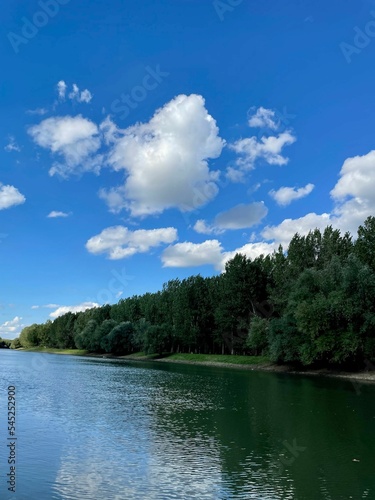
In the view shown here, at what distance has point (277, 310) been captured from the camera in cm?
9344

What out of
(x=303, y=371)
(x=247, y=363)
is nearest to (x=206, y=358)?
(x=247, y=363)

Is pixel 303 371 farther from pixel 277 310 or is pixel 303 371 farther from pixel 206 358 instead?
pixel 206 358

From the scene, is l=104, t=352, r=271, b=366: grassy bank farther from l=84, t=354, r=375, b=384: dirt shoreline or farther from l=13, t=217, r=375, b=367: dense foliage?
l=13, t=217, r=375, b=367: dense foliage

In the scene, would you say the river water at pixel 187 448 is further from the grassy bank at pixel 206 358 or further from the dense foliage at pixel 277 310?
the grassy bank at pixel 206 358

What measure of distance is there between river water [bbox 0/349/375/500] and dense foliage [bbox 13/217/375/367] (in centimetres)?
2746

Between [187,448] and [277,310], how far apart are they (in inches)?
2964

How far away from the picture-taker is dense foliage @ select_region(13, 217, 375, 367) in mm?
64312

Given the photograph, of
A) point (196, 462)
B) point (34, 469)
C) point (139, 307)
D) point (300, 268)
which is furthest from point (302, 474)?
point (139, 307)

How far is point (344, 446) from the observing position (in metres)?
22.1

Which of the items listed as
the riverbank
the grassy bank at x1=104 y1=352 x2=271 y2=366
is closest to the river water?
the riverbank

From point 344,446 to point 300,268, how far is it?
221ft

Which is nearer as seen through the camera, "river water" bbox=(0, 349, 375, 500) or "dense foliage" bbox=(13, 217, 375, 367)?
"river water" bbox=(0, 349, 375, 500)

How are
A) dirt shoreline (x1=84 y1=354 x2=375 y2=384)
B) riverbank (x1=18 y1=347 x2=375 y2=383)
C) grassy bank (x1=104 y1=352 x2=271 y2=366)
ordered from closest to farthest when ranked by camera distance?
dirt shoreline (x1=84 y1=354 x2=375 y2=384) → riverbank (x1=18 y1=347 x2=375 y2=383) → grassy bank (x1=104 y1=352 x2=271 y2=366)

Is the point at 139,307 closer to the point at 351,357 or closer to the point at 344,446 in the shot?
the point at 351,357
